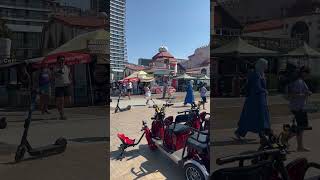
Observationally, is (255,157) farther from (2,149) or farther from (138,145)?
(138,145)

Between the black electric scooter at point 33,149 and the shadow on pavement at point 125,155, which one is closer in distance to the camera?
the black electric scooter at point 33,149

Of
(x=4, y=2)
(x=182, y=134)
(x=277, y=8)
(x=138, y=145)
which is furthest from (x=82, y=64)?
(x=138, y=145)

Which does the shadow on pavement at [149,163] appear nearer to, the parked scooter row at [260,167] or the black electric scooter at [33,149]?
the black electric scooter at [33,149]

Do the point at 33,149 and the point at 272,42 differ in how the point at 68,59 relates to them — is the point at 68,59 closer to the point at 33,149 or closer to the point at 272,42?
the point at 33,149

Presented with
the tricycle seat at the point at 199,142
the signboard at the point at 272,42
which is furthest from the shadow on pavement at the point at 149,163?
the signboard at the point at 272,42

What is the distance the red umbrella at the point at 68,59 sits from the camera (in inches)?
114

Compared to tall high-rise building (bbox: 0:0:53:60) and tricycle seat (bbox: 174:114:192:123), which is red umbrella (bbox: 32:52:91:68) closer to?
tall high-rise building (bbox: 0:0:53:60)

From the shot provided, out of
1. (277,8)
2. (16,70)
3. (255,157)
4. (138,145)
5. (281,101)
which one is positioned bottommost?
(138,145)

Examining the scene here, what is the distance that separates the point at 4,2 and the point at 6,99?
671 mm

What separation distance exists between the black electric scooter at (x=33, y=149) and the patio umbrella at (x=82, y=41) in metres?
0.40

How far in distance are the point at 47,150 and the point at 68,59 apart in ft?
2.28

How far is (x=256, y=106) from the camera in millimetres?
3014

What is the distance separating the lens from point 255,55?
3.02 m

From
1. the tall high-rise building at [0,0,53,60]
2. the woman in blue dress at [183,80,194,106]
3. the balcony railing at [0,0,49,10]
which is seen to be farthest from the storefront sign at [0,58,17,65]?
the woman in blue dress at [183,80,194,106]
